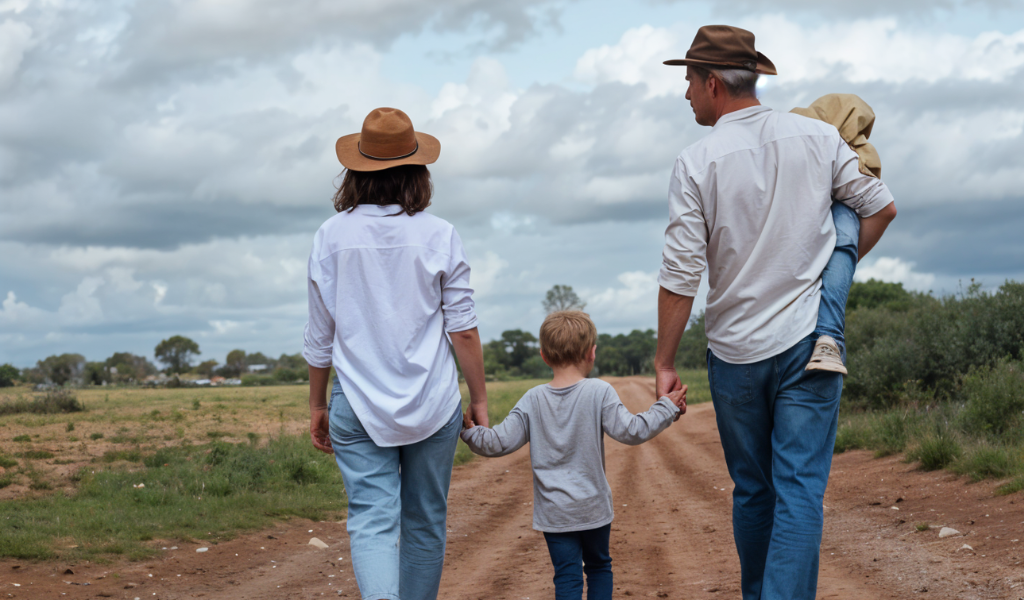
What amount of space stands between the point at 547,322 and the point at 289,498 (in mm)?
6554

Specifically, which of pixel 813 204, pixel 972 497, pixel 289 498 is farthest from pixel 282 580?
pixel 972 497

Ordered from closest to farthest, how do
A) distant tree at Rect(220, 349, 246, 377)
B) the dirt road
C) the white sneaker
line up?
the white sneaker → the dirt road → distant tree at Rect(220, 349, 246, 377)

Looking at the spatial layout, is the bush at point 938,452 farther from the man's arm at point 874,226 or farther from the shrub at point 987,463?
the man's arm at point 874,226

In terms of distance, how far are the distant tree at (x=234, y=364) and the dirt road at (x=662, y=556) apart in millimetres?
88152

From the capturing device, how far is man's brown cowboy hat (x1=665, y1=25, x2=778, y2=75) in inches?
133

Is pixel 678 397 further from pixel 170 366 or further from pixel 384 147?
pixel 170 366

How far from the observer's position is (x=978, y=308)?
14344mm

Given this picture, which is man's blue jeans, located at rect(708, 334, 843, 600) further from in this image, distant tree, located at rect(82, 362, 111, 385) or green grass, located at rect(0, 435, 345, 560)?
distant tree, located at rect(82, 362, 111, 385)

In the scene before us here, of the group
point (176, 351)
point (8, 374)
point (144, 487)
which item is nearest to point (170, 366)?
point (176, 351)

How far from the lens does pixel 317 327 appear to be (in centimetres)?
339

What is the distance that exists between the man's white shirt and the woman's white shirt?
38.1 inches

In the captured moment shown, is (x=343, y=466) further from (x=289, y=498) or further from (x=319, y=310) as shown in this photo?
(x=289, y=498)

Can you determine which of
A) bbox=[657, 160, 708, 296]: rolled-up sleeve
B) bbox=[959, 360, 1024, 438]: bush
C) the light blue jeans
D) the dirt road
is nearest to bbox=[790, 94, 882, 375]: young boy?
bbox=[657, 160, 708, 296]: rolled-up sleeve

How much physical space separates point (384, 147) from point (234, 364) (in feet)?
331
